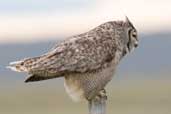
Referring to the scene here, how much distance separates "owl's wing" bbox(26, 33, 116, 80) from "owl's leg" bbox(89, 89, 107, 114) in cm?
55

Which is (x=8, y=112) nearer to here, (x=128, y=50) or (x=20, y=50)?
(x=128, y=50)

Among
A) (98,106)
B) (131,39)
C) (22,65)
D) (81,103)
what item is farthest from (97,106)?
(81,103)

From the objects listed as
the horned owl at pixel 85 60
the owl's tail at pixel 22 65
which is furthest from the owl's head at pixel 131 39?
the owl's tail at pixel 22 65

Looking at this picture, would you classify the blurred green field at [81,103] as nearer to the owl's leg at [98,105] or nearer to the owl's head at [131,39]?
the owl's head at [131,39]

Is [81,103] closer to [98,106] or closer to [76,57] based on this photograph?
[76,57]

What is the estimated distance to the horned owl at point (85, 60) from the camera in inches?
428

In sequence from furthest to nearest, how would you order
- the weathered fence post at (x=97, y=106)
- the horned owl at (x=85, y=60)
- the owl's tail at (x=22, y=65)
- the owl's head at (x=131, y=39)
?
the owl's head at (x=131, y=39), the horned owl at (x=85, y=60), the owl's tail at (x=22, y=65), the weathered fence post at (x=97, y=106)

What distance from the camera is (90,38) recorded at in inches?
447

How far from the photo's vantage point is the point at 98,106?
32.8 ft

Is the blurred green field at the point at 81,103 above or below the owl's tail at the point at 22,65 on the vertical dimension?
above

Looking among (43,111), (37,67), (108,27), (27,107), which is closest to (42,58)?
(37,67)

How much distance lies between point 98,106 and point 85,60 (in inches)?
51.1

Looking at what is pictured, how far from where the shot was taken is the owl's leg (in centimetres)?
982

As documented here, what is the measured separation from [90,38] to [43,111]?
736 inches
